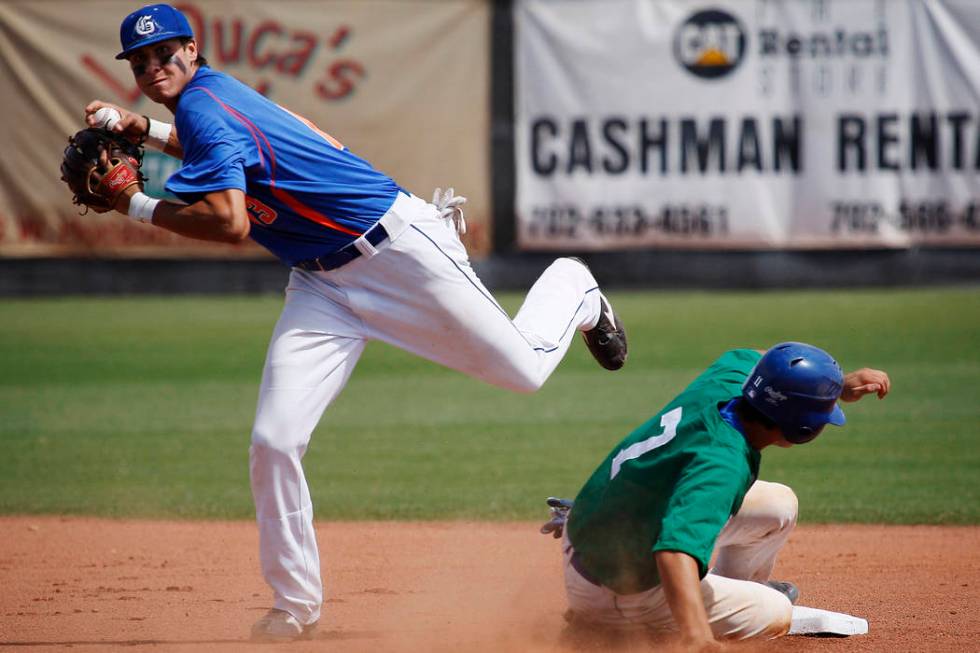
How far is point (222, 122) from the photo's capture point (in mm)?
4352

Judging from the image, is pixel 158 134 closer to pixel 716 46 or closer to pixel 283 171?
pixel 283 171

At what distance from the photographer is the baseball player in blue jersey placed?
4.41m

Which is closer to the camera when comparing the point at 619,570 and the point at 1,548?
the point at 619,570

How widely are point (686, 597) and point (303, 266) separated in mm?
1884

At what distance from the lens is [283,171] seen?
450 centimetres

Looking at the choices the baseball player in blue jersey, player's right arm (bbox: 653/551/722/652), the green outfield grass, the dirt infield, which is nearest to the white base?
the dirt infield

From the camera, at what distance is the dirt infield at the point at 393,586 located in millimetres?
4637

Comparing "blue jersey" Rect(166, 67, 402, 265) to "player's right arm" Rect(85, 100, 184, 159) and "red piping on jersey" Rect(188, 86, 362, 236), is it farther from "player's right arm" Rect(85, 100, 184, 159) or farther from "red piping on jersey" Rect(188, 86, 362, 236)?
"player's right arm" Rect(85, 100, 184, 159)

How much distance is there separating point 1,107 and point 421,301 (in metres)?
14.0

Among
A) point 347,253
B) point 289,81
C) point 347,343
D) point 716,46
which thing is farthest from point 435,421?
point 716,46

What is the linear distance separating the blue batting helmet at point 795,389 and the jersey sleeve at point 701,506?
21 centimetres

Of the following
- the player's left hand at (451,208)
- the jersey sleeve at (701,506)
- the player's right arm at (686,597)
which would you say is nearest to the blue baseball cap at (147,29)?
the player's left hand at (451,208)

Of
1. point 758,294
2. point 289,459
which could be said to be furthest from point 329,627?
point 758,294

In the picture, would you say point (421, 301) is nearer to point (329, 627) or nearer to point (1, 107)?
point (329, 627)
